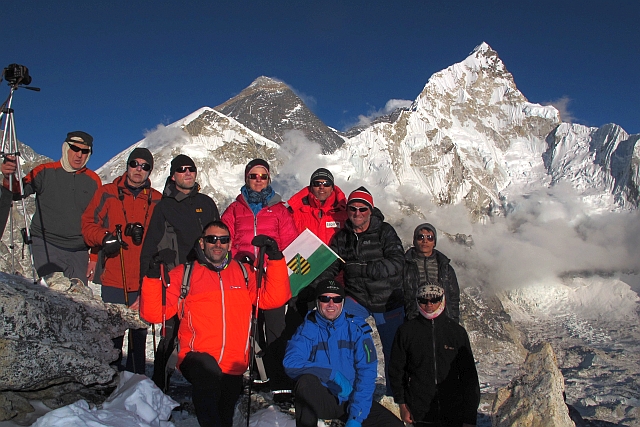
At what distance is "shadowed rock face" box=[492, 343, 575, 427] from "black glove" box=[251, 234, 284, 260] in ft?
20.4

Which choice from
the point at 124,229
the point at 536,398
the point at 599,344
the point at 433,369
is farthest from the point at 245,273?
the point at 599,344

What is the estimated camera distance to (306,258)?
632 cm

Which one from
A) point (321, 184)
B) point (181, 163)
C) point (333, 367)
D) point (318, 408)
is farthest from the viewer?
point (321, 184)

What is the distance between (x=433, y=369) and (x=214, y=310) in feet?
8.88

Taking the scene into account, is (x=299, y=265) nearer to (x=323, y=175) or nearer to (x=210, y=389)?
(x=323, y=175)

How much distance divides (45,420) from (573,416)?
8.92 m

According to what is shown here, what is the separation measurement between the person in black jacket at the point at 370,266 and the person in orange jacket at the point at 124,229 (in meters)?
2.65

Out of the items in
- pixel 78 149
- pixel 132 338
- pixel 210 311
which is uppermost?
pixel 78 149

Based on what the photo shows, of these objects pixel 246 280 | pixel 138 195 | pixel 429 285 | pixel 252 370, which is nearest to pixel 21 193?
pixel 138 195

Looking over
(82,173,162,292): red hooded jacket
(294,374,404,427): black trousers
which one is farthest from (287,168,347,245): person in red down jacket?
(294,374,404,427): black trousers

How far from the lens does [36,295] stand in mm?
4840

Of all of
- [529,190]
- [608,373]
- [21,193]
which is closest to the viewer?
[21,193]

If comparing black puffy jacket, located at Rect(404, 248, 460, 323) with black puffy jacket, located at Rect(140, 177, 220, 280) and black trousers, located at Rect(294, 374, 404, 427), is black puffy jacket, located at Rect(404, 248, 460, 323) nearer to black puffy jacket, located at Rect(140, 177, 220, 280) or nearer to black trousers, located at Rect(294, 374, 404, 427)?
black trousers, located at Rect(294, 374, 404, 427)

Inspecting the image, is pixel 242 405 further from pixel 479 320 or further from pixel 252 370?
pixel 479 320
